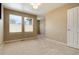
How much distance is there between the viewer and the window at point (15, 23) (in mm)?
2698

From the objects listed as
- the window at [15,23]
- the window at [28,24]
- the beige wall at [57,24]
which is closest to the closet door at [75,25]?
the beige wall at [57,24]

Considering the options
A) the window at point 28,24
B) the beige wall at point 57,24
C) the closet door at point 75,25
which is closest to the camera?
the window at point 28,24

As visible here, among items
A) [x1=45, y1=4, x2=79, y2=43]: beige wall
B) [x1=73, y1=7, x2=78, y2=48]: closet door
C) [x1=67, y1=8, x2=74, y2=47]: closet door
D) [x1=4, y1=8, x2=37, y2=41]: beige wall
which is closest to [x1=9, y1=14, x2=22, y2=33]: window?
[x1=4, y1=8, x2=37, y2=41]: beige wall

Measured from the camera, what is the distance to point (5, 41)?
272 centimetres

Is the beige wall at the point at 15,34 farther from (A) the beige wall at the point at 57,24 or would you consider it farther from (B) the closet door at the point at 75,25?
(B) the closet door at the point at 75,25

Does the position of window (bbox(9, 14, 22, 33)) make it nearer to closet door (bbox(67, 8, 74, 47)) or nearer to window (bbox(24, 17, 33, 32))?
window (bbox(24, 17, 33, 32))

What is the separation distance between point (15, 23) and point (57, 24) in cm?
148

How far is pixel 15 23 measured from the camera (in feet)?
8.93

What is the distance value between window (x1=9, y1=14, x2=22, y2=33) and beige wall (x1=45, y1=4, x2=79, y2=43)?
0.93 m

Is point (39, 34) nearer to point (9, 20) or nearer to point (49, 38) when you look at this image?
point (49, 38)

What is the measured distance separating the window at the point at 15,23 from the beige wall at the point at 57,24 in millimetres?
933

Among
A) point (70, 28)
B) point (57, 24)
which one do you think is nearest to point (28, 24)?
point (57, 24)

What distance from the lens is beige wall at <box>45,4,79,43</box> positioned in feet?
10.9
